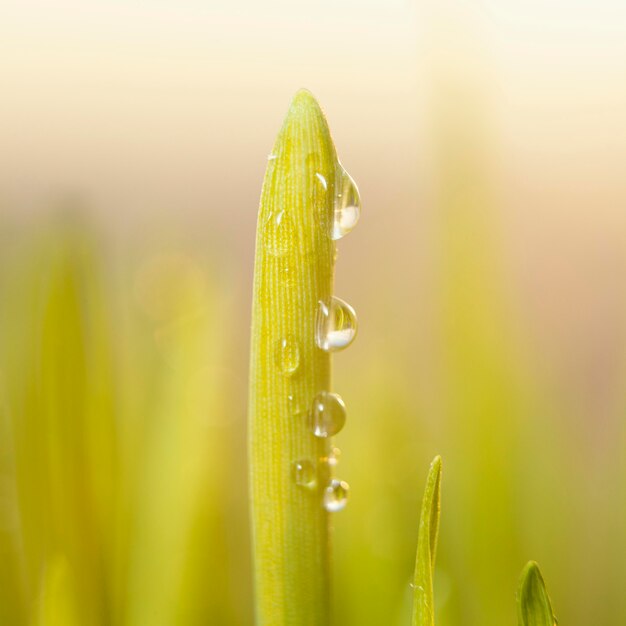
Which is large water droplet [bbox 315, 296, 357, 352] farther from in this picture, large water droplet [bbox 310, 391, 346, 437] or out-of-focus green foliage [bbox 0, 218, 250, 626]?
out-of-focus green foliage [bbox 0, 218, 250, 626]

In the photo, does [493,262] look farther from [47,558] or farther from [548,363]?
[47,558]

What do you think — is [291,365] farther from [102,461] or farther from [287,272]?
[102,461]

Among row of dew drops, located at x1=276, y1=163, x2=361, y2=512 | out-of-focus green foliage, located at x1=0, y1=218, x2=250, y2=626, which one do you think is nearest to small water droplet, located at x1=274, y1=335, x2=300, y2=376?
row of dew drops, located at x1=276, y1=163, x2=361, y2=512

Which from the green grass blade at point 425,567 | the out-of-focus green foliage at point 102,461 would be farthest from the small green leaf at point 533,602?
the out-of-focus green foliage at point 102,461

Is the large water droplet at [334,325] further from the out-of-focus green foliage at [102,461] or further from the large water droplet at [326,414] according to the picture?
the out-of-focus green foliage at [102,461]

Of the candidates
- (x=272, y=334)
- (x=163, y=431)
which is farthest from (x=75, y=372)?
(x=272, y=334)
